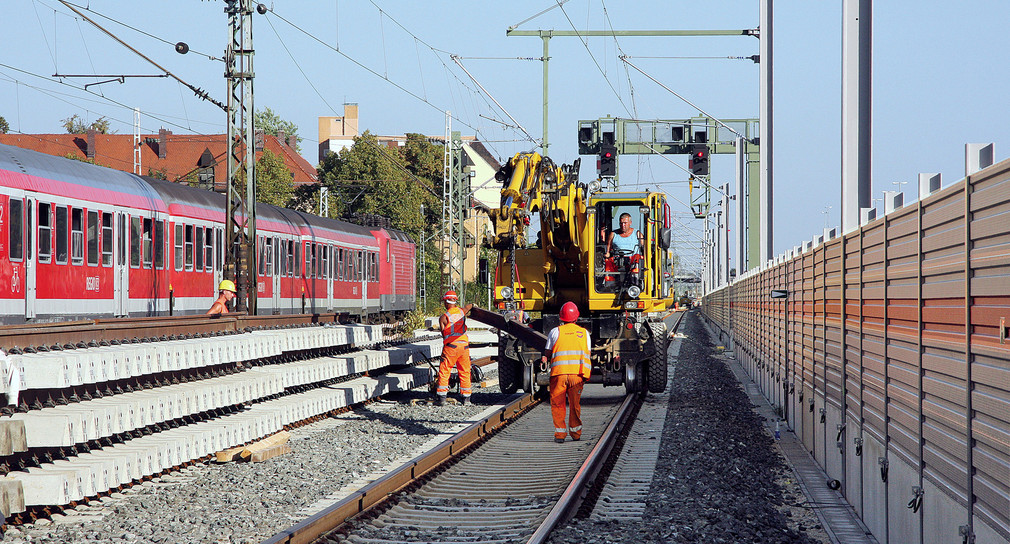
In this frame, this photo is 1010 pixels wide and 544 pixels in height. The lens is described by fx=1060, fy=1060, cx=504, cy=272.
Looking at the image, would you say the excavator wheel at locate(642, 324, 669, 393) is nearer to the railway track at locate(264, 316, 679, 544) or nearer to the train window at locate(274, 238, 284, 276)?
the railway track at locate(264, 316, 679, 544)

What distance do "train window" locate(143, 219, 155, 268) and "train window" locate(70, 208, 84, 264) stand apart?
9.14 feet

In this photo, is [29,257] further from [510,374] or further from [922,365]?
[922,365]

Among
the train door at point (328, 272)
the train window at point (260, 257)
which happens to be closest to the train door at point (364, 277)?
the train door at point (328, 272)

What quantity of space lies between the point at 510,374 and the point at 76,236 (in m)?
7.86

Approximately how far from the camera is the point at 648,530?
321 inches

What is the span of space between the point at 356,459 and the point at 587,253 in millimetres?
7057

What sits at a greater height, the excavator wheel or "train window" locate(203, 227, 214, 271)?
"train window" locate(203, 227, 214, 271)

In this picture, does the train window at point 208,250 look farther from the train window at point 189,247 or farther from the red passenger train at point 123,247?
the train window at point 189,247

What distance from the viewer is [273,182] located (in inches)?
2689

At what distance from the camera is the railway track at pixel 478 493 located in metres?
7.91

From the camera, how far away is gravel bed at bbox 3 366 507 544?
8.21 metres

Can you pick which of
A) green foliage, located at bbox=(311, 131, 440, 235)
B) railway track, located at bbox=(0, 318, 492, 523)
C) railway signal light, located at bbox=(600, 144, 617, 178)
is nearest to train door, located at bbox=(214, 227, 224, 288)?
railway track, located at bbox=(0, 318, 492, 523)

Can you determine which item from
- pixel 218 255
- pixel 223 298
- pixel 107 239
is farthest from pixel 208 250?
pixel 223 298

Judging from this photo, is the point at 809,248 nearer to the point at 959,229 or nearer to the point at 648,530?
the point at 648,530
